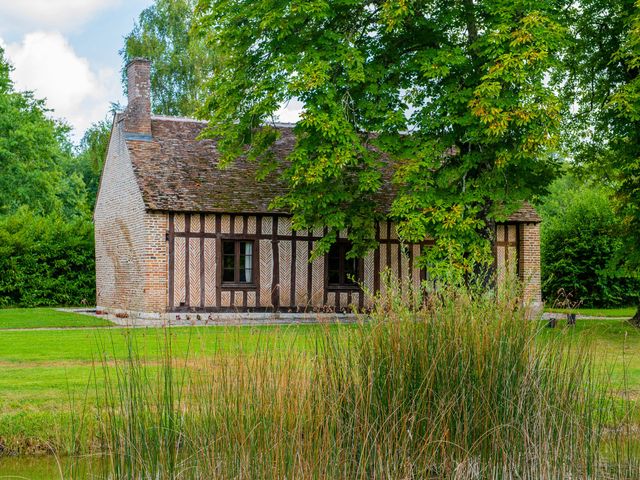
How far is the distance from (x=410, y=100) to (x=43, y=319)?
965 centimetres

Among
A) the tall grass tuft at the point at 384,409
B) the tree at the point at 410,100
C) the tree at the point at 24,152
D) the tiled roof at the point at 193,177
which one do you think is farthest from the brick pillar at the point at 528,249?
the tree at the point at 24,152

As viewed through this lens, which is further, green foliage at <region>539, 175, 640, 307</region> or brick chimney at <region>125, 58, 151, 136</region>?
green foliage at <region>539, 175, 640, 307</region>

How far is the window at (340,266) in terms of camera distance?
20.6 meters

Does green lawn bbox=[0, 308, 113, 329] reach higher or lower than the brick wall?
lower

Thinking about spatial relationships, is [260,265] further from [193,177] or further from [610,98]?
[610,98]

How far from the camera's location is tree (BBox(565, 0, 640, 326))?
14758 mm

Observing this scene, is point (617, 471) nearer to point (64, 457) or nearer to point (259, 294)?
point (64, 457)

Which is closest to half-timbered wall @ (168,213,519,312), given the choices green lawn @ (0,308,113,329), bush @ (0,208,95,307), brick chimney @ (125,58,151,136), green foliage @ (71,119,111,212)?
green lawn @ (0,308,113,329)

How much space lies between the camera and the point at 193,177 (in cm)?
2014

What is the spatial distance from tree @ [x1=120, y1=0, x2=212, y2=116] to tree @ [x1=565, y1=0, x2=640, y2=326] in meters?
18.3

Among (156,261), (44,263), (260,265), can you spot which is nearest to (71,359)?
(156,261)

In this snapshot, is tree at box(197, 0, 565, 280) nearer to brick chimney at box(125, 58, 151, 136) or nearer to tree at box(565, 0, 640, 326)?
tree at box(565, 0, 640, 326)

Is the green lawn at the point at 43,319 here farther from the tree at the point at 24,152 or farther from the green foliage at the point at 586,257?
the green foliage at the point at 586,257

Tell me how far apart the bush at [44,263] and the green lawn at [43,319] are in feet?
6.20
